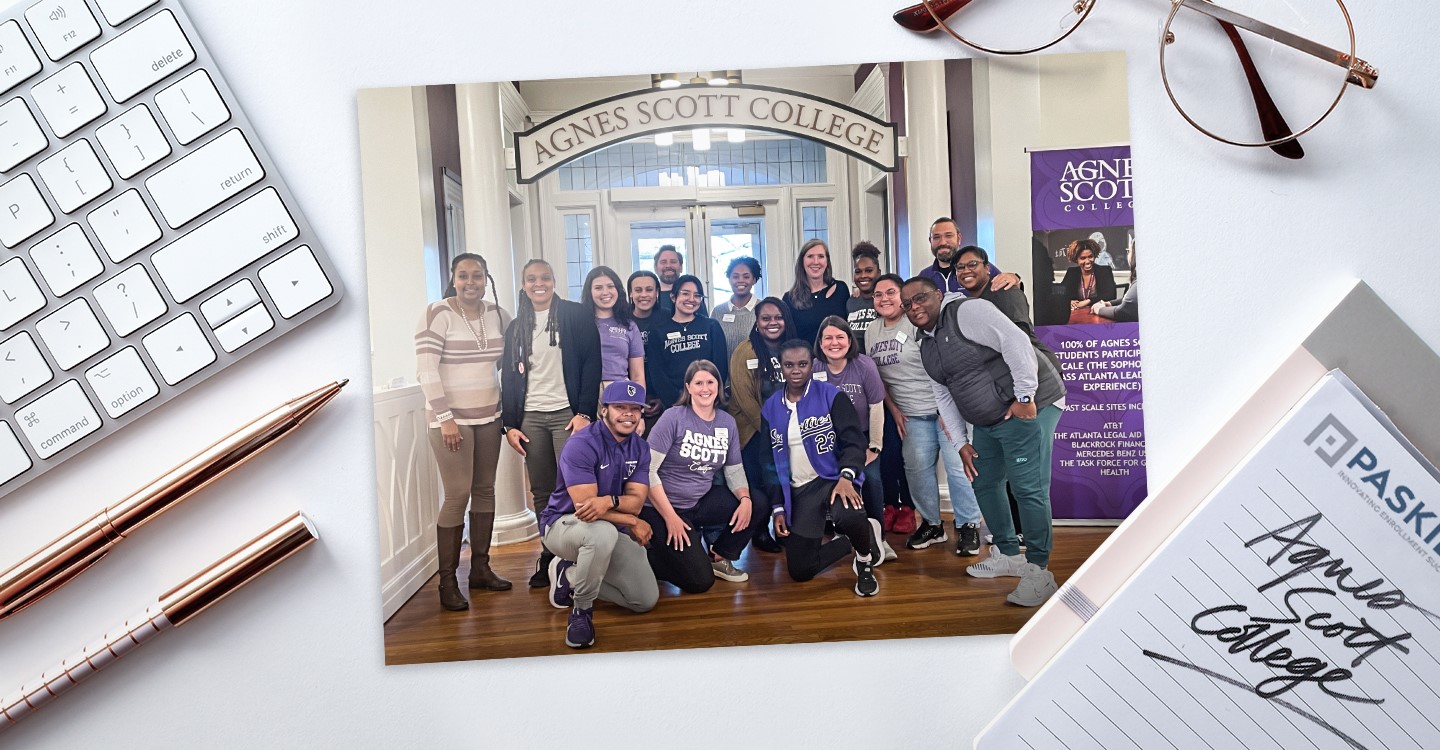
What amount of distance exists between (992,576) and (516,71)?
59cm

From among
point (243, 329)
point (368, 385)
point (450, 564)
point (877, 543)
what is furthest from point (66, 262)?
point (877, 543)

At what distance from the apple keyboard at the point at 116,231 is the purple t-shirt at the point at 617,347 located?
0.76 ft

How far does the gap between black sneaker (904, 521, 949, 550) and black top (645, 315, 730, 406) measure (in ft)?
0.68

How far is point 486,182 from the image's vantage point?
0.69 m

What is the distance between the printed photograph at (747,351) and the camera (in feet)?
2.26

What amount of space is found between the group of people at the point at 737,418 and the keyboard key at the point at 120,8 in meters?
0.34

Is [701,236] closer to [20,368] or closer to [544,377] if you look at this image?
[544,377]

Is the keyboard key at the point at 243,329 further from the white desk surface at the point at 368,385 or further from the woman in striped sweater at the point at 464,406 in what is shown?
the woman in striped sweater at the point at 464,406

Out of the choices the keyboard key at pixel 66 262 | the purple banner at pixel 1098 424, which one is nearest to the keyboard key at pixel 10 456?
the keyboard key at pixel 66 262

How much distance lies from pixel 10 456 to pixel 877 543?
28.5 inches

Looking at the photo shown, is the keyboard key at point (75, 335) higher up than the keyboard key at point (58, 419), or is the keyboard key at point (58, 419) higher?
the keyboard key at point (75, 335)

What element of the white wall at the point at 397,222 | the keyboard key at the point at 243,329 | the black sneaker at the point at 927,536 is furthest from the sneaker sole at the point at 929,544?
the keyboard key at the point at 243,329

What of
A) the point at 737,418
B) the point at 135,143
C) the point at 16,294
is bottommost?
the point at 737,418

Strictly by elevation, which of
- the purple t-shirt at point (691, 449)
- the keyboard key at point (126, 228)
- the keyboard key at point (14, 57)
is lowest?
the purple t-shirt at point (691, 449)
